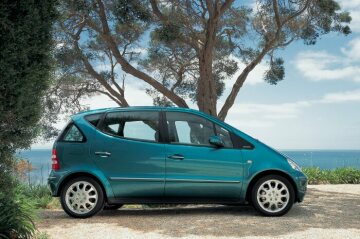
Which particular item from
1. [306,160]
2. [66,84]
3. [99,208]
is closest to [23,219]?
[99,208]

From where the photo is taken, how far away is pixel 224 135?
8633mm

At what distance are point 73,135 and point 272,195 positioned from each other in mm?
3505

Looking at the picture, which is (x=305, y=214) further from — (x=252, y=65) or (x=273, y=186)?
(x=252, y=65)

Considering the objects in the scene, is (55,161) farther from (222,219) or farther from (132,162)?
(222,219)

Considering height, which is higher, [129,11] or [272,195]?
[129,11]

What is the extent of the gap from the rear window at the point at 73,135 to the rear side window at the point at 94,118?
0.26m

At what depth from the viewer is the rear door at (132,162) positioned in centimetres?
838

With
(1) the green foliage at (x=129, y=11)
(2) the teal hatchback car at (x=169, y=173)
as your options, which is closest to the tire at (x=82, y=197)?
(2) the teal hatchback car at (x=169, y=173)

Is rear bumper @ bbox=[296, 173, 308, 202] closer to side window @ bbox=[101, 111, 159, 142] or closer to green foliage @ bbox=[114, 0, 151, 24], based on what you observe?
side window @ bbox=[101, 111, 159, 142]

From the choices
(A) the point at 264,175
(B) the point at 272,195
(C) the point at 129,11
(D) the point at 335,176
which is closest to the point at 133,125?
(A) the point at 264,175

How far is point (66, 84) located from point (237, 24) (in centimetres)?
671

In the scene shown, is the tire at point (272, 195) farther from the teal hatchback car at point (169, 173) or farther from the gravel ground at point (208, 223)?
the gravel ground at point (208, 223)

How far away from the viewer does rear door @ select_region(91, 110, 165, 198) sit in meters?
8.38

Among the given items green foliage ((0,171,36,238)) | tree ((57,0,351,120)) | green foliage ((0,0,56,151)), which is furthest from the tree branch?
green foliage ((0,171,36,238))
